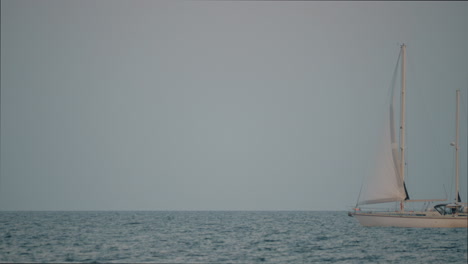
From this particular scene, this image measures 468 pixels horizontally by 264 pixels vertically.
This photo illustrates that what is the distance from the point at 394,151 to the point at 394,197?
5574mm

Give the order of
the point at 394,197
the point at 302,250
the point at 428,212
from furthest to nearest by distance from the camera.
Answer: the point at 394,197, the point at 428,212, the point at 302,250

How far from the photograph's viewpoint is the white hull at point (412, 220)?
181 feet

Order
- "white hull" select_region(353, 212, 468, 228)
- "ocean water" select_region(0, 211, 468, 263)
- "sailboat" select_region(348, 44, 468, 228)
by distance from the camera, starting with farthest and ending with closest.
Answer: "sailboat" select_region(348, 44, 468, 228) → "white hull" select_region(353, 212, 468, 228) → "ocean water" select_region(0, 211, 468, 263)

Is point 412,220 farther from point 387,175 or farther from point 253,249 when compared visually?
point 253,249

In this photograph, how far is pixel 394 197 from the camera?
63.6 m

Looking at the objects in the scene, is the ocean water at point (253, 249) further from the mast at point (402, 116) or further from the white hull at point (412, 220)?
the mast at point (402, 116)

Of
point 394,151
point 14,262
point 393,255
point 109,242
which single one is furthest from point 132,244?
point 394,151

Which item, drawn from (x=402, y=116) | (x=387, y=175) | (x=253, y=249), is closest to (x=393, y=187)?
(x=387, y=175)

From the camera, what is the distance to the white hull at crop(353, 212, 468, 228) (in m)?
55.3

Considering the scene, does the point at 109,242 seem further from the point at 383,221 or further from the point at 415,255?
the point at 383,221

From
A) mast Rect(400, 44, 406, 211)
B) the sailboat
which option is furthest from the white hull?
mast Rect(400, 44, 406, 211)

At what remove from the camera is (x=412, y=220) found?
58094 mm

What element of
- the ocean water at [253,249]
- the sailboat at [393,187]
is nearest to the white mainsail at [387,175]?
the sailboat at [393,187]

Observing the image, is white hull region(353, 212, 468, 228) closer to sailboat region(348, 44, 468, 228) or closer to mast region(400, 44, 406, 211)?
sailboat region(348, 44, 468, 228)
